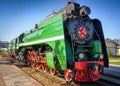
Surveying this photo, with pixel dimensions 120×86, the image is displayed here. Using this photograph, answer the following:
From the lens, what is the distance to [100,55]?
10.1 m

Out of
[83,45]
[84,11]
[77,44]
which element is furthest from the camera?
[84,11]

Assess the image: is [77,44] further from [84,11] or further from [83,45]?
[84,11]

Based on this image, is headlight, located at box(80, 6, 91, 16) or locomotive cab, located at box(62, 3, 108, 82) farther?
headlight, located at box(80, 6, 91, 16)

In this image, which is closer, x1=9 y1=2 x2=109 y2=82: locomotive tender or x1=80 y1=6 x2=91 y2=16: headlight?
x1=9 y1=2 x2=109 y2=82: locomotive tender

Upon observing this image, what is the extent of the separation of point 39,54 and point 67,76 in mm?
4594

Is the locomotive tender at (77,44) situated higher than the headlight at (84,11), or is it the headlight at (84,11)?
the headlight at (84,11)

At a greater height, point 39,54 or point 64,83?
point 39,54

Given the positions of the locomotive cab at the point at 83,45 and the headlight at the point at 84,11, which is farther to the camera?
the headlight at the point at 84,11

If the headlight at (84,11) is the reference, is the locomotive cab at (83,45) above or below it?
below

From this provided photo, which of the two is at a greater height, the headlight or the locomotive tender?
the headlight

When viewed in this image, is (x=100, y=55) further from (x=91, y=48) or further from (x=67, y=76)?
(x=67, y=76)

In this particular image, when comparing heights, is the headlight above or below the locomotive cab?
above

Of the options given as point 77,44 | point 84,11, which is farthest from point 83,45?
point 84,11

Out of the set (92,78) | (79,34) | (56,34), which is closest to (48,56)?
(56,34)
